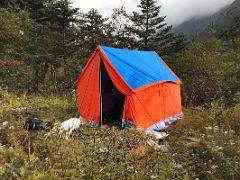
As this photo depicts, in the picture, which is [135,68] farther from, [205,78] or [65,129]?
[205,78]

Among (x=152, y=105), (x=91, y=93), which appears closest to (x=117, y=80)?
(x=91, y=93)

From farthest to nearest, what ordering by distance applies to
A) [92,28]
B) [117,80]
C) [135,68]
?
[92,28] < [135,68] < [117,80]

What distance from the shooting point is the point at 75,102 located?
14.9 meters

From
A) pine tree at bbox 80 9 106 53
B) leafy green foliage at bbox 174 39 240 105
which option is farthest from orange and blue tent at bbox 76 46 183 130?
pine tree at bbox 80 9 106 53

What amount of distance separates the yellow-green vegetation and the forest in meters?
0.02

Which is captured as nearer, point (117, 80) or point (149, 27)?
point (117, 80)

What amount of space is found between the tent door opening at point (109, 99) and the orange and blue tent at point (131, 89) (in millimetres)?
1163

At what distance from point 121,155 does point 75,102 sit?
9.62 metres

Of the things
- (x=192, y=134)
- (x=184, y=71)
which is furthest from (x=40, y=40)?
(x=192, y=134)

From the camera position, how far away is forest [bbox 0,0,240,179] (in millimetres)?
5508

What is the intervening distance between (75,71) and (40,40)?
11.3 feet

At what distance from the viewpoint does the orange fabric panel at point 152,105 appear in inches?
393

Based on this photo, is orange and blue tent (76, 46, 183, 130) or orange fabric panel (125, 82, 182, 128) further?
orange and blue tent (76, 46, 183, 130)

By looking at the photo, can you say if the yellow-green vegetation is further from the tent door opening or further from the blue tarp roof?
the tent door opening
